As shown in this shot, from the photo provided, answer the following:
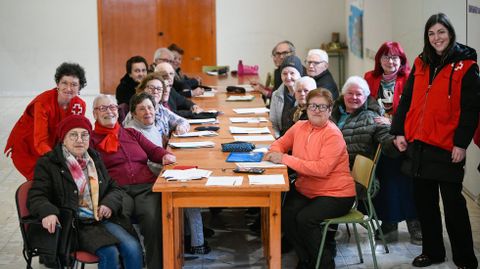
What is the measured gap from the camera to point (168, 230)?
3.99 m

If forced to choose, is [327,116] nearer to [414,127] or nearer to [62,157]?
[414,127]

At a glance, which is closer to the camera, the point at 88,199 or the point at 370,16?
the point at 88,199

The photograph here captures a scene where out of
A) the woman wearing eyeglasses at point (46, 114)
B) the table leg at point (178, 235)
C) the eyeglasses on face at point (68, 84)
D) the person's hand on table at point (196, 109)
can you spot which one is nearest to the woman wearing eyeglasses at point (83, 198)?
the table leg at point (178, 235)

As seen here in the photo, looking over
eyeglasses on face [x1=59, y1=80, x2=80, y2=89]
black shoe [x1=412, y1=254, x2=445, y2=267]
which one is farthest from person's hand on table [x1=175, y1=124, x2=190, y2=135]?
black shoe [x1=412, y1=254, x2=445, y2=267]

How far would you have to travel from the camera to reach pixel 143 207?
430 centimetres

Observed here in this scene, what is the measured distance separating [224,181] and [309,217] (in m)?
0.64

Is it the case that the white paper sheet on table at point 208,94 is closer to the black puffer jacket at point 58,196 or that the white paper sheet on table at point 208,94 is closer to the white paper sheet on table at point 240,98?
the white paper sheet on table at point 240,98

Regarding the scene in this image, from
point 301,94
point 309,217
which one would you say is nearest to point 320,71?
point 301,94

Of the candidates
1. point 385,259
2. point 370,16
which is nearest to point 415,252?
point 385,259

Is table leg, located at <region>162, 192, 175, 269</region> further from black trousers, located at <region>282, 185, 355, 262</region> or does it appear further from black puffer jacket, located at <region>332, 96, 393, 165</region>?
black puffer jacket, located at <region>332, 96, 393, 165</region>

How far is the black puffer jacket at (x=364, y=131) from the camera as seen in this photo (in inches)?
191

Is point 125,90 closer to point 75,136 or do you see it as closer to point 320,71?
point 320,71

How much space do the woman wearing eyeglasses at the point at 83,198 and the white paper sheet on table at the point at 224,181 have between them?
1.75 feet

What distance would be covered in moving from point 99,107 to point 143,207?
0.71 metres
